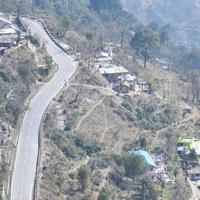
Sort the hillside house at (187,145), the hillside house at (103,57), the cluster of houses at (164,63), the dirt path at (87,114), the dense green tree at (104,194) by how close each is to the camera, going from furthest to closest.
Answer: the cluster of houses at (164,63), the hillside house at (103,57), the hillside house at (187,145), the dirt path at (87,114), the dense green tree at (104,194)

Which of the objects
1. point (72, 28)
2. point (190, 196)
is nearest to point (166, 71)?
point (72, 28)

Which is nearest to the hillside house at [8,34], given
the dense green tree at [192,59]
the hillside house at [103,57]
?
the hillside house at [103,57]

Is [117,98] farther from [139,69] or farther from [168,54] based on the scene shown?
[168,54]

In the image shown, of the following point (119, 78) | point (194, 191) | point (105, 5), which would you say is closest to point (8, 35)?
point (119, 78)

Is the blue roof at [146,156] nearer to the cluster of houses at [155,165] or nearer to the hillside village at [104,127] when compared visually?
the cluster of houses at [155,165]

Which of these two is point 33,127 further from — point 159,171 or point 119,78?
point 119,78

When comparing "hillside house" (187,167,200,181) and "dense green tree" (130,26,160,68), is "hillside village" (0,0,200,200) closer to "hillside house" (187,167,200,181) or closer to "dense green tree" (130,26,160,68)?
"hillside house" (187,167,200,181)

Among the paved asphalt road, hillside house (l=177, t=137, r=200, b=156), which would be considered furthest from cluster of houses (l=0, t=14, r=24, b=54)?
hillside house (l=177, t=137, r=200, b=156)

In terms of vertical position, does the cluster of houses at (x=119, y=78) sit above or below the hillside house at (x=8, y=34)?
below
